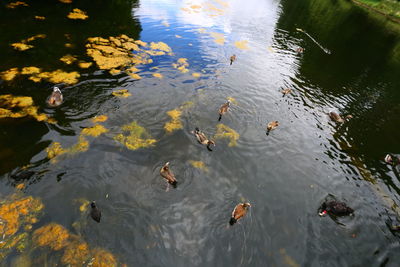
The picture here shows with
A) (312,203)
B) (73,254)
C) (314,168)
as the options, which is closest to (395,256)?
(312,203)

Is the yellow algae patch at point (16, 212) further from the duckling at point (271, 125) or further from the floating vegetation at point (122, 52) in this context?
the duckling at point (271, 125)

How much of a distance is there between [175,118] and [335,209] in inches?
401

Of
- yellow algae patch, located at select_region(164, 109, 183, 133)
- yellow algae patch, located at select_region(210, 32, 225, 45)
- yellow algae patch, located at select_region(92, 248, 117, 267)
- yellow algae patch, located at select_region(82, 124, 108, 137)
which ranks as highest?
yellow algae patch, located at select_region(210, 32, 225, 45)

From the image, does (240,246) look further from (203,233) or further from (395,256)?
(395,256)

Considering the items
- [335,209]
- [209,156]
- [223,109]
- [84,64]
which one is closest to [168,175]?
[209,156]

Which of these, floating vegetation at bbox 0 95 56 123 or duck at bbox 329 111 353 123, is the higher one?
duck at bbox 329 111 353 123

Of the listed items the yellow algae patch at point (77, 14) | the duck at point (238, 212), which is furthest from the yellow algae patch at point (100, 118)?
the yellow algae patch at point (77, 14)

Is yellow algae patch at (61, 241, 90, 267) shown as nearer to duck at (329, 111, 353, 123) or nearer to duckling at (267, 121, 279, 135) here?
duckling at (267, 121, 279, 135)

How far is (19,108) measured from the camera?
13.4 metres

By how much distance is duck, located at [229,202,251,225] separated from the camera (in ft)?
32.5

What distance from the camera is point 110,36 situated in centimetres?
2286

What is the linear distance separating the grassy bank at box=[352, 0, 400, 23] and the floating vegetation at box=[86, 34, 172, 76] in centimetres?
6819

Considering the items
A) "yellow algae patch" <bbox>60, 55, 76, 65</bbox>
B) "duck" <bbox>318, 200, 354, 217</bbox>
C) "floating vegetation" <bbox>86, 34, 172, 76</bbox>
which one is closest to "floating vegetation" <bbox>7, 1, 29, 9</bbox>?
"floating vegetation" <bbox>86, 34, 172, 76</bbox>

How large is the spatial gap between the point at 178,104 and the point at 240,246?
32.9 feet
